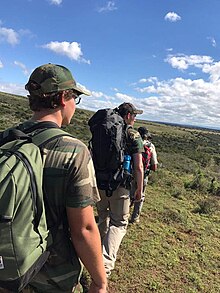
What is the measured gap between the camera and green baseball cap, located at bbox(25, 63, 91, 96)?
5.56ft

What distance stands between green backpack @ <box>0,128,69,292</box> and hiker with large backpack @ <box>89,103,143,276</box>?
183 centimetres

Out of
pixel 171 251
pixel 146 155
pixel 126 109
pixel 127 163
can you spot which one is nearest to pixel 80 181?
pixel 127 163

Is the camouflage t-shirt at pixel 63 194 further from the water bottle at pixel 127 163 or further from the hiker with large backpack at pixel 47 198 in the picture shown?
the water bottle at pixel 127 163

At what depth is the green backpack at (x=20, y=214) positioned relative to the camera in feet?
4.42

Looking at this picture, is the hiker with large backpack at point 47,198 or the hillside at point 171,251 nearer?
the hiker with large backpack at point 47,198

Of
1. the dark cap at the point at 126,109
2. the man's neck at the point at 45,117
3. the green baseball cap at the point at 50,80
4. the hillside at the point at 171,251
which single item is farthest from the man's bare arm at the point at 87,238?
the hillside at the point at 171,251

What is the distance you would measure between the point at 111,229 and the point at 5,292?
7.36 feet

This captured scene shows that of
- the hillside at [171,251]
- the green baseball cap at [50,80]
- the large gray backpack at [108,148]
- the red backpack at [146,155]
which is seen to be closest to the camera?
the green baseball cap at [50,80]

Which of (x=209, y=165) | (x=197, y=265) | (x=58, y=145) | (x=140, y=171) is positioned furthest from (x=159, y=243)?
(x=209, y=165)

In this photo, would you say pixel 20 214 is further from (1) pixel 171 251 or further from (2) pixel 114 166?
(1) pixel 171 251

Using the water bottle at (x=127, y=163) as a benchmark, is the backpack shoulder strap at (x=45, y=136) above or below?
above

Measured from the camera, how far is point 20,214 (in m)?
1.38

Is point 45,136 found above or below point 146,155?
above

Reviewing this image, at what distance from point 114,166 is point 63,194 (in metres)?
1.80
